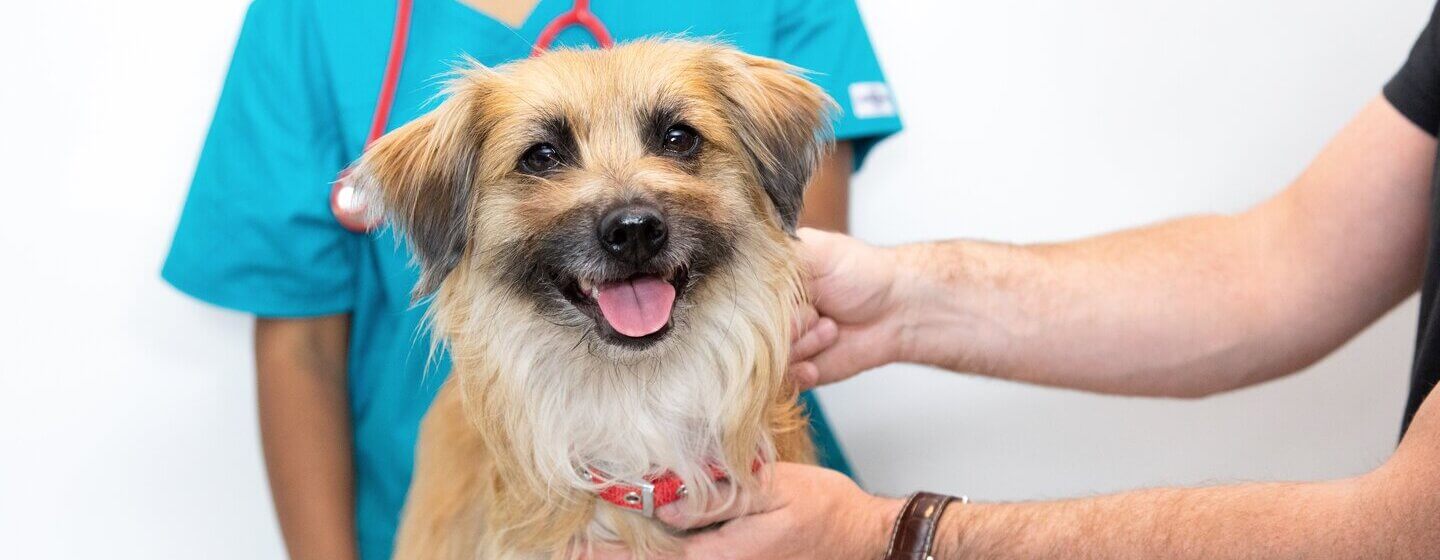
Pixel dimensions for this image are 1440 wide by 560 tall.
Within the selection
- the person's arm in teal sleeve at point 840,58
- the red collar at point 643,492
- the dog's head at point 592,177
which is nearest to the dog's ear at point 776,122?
the dog's head at point 592,177

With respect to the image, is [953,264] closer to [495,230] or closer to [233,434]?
[495,230]

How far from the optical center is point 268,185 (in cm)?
176

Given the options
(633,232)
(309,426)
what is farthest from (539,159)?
(309,426)

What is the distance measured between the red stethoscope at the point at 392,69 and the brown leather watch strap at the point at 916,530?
707mm

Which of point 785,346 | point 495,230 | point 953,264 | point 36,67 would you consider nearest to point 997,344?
point 953,264

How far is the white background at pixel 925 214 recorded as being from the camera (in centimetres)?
188

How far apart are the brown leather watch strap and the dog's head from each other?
358mm

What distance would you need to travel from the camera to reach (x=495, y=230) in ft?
4.98

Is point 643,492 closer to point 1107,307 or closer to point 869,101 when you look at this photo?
point 869,101

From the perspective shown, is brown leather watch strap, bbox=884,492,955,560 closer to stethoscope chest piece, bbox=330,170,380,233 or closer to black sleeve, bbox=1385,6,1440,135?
stethoscope chest piece, bbox=330,170,380,233

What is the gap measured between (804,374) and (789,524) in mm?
299

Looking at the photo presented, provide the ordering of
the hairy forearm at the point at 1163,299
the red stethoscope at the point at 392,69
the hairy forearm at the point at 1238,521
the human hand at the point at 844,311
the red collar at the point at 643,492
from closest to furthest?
1. the hairy forearm at the point at 1238,521
2. the red collar at the point at 643,492
3. the red stethoscope at the point at 392,69
4. the human hand at the point at 844,311
5. the hairy forearm at the point at 1163,299

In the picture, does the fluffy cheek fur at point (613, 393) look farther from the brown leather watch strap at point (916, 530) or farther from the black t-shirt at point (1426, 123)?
the black t-shirt at point (1426, 123)

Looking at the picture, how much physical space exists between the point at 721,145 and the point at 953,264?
0.58 meters
